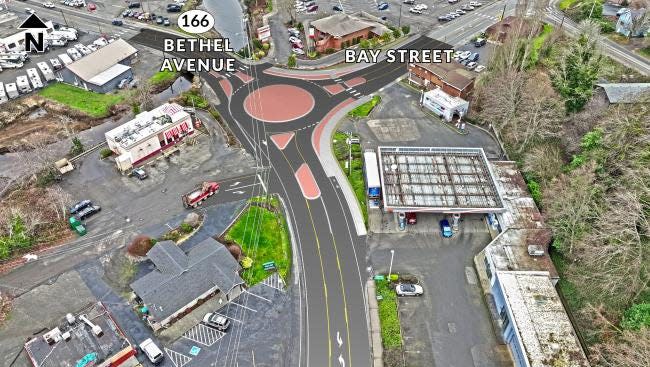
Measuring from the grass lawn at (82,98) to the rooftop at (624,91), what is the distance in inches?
3766

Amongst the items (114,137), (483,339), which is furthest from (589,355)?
(114,137)

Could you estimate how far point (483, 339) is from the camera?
2270 inches

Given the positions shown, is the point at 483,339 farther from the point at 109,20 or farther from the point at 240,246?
the point at 109,20

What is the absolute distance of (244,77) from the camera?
10531 cm

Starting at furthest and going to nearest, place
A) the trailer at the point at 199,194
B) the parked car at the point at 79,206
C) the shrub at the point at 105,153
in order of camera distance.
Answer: the shrub at the point at 105,153 → the trailer at the point at 199,194 → the parked car at the point at 79,206

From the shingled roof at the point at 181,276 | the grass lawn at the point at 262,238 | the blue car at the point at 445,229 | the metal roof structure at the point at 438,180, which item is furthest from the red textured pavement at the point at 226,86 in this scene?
the blue car at the point at 445,229

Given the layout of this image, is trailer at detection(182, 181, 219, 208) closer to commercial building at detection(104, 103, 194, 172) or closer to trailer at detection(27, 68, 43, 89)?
commercial building at detection(104, 103, 194, 172)

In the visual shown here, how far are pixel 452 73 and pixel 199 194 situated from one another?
189 ft

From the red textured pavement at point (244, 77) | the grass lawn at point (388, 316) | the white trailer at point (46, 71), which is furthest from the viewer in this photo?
the white trailer at point (46, 71)

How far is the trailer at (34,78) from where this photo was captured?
102 metres

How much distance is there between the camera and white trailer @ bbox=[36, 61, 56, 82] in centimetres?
10469

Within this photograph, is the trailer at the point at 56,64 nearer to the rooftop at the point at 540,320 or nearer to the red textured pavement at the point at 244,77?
the red textured pavement at the point at 244,77

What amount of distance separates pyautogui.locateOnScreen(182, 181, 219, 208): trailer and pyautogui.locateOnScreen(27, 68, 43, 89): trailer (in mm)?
53350

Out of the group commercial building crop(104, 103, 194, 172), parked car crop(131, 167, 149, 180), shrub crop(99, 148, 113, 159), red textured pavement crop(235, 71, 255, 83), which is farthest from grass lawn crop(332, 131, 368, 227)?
shrub crop(99, 148, 113, 159)
